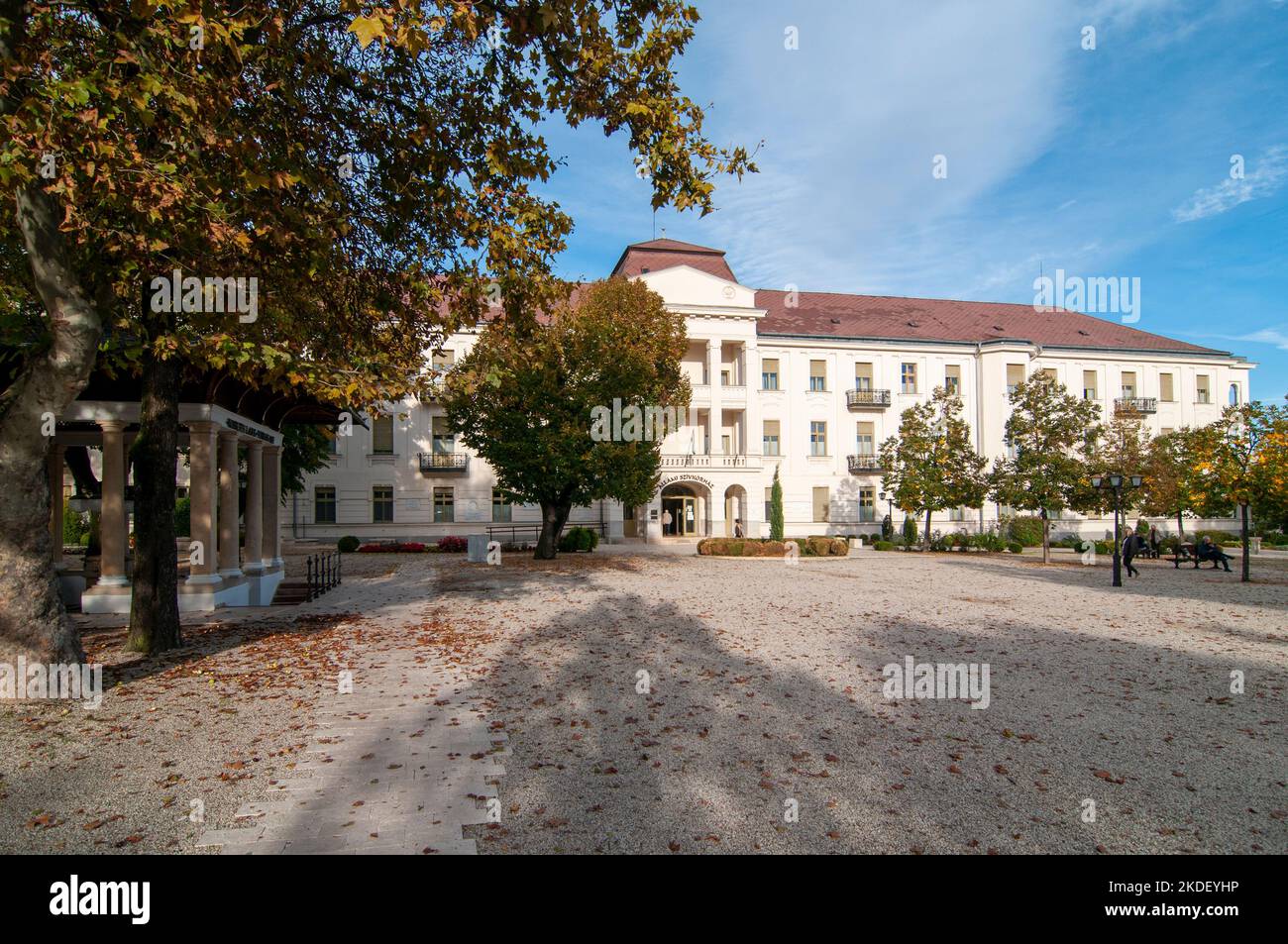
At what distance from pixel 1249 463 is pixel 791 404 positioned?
27.7 m

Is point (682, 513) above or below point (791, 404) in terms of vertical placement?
below

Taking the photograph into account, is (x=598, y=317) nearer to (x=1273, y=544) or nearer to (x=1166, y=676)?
(x=1166, y=676)

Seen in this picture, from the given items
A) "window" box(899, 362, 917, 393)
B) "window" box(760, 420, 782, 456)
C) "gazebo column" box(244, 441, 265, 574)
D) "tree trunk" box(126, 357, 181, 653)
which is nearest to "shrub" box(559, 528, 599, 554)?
"gazebo column" box(244, 441, 265, 574)

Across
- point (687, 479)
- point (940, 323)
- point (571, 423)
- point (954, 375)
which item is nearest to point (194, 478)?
point (571, 423)

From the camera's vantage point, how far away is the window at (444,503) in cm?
4100

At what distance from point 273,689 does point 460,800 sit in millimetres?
4020

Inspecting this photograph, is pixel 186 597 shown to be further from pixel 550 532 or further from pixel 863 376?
pixel 863 376

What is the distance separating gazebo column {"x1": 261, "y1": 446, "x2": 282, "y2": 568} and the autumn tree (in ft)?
24.7

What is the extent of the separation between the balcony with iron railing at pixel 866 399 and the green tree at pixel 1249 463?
82.1 ft

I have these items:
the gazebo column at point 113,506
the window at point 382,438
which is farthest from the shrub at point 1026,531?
the gazebo column at point 113,506

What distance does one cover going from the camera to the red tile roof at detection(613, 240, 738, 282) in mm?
44250

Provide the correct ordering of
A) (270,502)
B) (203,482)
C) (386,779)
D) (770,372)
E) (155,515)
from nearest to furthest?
1. (386,779)
2. (155,515)
3. (203,482)
4. (270,502)
5. (770,372)

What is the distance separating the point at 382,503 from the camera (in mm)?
40594

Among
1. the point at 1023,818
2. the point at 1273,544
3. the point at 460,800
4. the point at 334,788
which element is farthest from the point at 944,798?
the point at 1273,544
